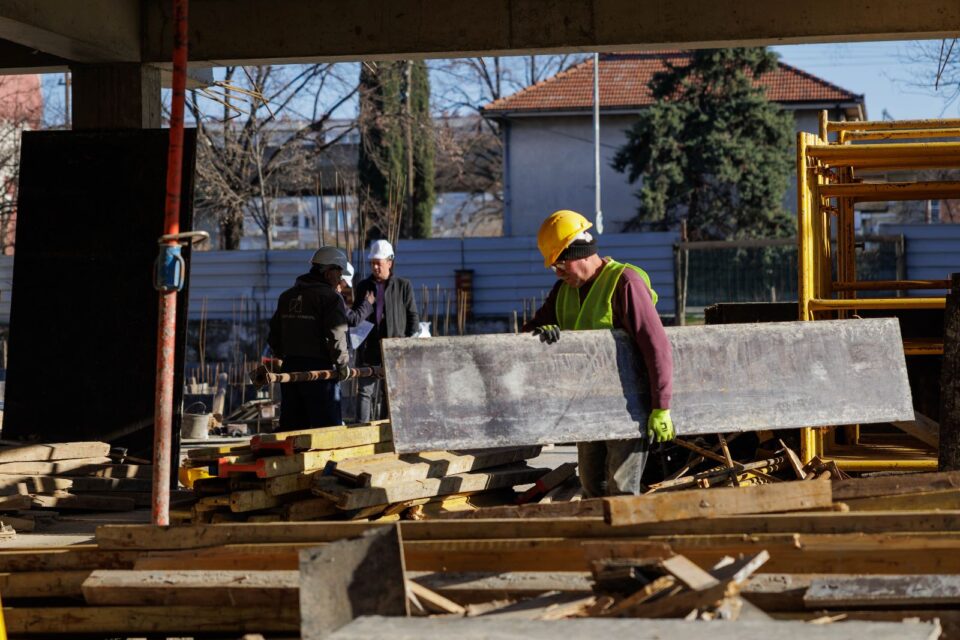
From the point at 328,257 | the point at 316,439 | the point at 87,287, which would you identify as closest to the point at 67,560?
the point at 316,439

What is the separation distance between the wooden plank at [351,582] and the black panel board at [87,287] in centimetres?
623

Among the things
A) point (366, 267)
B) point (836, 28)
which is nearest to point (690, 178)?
point (366, 267)

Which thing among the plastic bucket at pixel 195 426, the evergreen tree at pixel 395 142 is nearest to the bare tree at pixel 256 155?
the evergreen tree at pixel 395 142

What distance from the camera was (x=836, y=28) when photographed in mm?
10406

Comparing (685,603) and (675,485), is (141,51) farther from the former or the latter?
(685,603)

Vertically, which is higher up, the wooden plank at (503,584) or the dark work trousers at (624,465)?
the dark work trousers at (624,465)

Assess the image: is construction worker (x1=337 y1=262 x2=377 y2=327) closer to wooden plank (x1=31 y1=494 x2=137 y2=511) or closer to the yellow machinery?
wooden plank (x1=31 y1=494 x2=137 y2=511)

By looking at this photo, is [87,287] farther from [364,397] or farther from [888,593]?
[888,593]

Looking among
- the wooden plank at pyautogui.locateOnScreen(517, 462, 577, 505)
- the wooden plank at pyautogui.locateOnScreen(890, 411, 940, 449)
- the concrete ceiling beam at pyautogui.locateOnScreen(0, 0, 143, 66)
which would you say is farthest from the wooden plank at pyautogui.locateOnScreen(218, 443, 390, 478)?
the concrete ceiling beam at pyautogui.locateOnScreen(0, 0, 143, 66)

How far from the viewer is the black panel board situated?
10430 mm

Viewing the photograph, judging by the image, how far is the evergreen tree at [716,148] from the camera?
35.2 m

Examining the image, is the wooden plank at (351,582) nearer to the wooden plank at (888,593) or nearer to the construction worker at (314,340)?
the wooden plank at (888,593)

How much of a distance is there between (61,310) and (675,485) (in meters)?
5.65

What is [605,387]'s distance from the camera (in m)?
6.48
